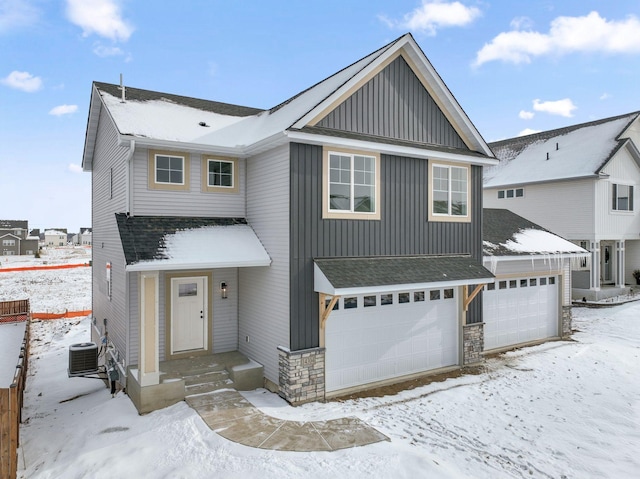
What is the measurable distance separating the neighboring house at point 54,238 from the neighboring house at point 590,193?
117m

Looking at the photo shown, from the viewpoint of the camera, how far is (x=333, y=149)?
9.72 m

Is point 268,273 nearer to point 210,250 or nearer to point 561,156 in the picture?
point 210,250

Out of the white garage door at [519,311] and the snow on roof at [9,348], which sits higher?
the white garage door at [519,311]

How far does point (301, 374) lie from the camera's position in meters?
9.02

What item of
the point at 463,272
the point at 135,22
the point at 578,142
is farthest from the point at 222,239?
the point at 578,142

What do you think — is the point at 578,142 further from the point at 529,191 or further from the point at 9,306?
the point at 9,306

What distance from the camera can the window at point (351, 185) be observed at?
9.70 m

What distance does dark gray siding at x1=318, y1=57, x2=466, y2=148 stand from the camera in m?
10.3

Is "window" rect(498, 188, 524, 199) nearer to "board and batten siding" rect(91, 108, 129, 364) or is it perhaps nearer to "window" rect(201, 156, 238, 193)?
"window" rect(201, 156, 238, 193)

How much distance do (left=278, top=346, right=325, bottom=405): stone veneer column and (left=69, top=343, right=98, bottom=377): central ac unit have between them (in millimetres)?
5599

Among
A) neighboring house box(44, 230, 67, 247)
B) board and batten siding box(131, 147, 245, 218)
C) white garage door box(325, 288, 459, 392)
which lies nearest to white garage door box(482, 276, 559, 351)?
white garage door box(325, 288, 459, 392)

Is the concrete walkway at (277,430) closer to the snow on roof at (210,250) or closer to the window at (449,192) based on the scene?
the snow on roof at (210,250)

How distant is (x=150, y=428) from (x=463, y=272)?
8238mm

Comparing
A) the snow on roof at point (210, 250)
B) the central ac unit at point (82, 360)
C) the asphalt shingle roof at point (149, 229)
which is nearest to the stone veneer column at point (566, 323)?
the snow on roof at point (210, 250)
